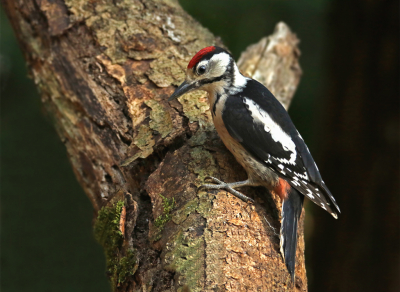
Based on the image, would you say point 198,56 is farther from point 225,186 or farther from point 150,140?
point 225,186

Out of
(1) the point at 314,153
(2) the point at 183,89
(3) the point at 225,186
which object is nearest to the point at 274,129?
(3) the point at 225,186

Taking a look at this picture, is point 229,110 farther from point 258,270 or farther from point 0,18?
point 0,18

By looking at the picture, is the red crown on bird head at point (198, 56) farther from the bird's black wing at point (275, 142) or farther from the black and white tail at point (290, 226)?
the black and white tail at point (290, 226)

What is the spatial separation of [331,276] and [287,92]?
1933mm

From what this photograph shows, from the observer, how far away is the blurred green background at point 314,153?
3662mm

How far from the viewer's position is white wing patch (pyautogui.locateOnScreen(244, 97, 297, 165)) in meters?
2.14

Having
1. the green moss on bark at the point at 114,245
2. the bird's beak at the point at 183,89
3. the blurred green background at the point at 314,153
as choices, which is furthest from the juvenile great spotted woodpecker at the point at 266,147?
the blurred green background at the point at 314,153

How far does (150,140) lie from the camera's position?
2211 mm

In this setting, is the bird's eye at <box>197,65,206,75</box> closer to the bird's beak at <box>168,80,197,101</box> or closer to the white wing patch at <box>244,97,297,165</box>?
the bird's beak at <box>168,80,197,101</box>

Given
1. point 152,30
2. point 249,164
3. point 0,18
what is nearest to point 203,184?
point 249,164

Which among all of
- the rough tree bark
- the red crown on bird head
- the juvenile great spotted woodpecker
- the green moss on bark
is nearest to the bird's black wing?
the juvenile great spotted woodpecker

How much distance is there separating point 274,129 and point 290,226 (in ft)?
1.78

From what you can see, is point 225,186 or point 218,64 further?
point 218,64

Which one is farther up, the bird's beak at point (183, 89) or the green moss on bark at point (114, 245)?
the bird's beak at point (183, 89)
